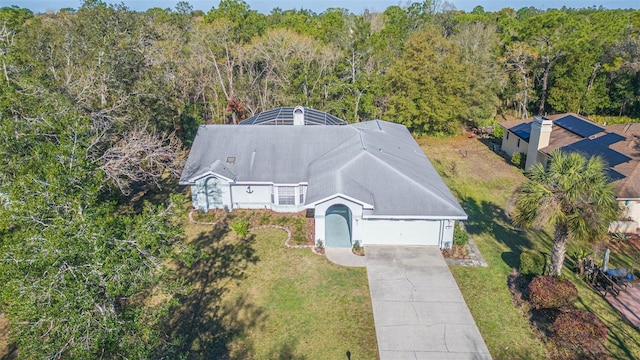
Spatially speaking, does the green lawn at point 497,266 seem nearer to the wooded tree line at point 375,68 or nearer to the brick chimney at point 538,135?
the brick chimney at point 538,135

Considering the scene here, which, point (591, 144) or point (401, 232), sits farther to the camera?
point (591, 144)

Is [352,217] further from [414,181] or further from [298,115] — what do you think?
[298,115]

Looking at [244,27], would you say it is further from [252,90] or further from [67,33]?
[67,33]

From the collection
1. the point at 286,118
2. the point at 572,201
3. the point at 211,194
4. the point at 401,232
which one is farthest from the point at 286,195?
the point at 572,201

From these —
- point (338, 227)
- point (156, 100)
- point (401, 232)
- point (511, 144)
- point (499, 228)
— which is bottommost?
point (499, 228)

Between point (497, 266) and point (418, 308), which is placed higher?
point (497, 266)

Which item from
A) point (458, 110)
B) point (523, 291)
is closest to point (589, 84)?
point (458, 110)

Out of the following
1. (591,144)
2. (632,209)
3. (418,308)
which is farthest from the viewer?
(591,144)
